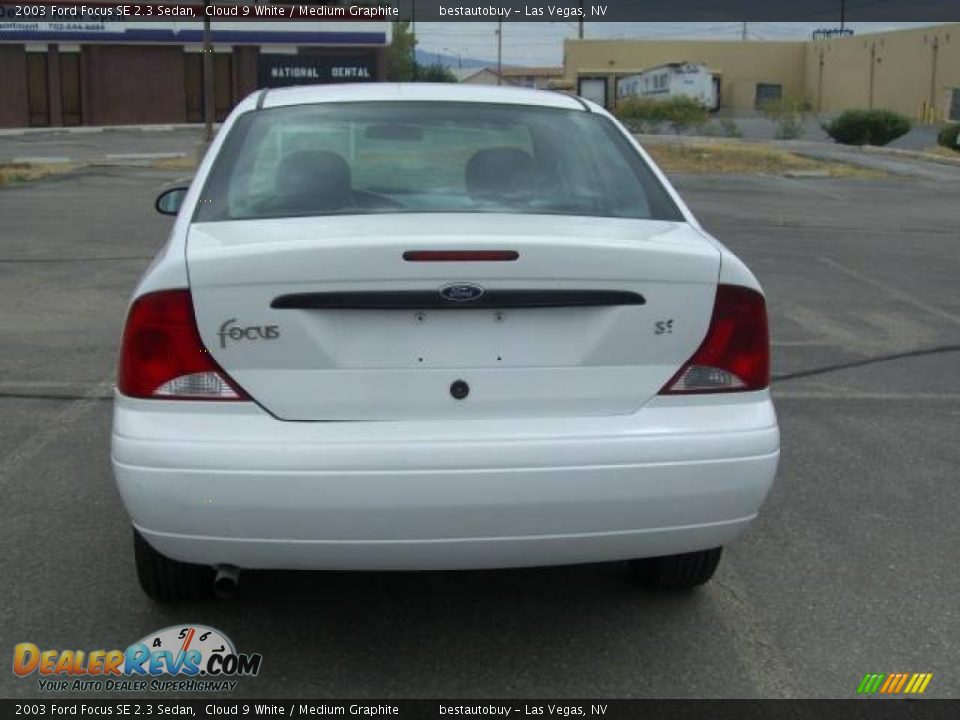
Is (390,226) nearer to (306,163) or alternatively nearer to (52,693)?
(306,163)

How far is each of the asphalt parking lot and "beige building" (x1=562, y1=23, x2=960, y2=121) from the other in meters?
57.9

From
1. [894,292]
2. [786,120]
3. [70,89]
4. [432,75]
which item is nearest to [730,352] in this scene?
[894,292]

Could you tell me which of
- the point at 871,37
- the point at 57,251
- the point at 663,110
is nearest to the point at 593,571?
the point at 57,251

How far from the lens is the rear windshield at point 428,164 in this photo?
3.71 m

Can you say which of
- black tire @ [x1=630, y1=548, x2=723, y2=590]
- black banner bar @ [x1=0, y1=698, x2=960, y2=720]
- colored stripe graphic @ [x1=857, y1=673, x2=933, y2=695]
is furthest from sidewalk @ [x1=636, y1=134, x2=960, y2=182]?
black banner bar @ [x1=0, y1=698, x2=960, y2=720]

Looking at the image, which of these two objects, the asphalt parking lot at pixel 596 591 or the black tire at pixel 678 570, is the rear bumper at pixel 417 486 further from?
the black tire at pixel 678 570

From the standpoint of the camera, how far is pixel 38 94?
47.1 metres

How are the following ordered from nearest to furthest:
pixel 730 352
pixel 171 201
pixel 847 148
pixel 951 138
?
pixel 730 352 < pixel 171 201 < pixel 847 148 < pixel 951 138

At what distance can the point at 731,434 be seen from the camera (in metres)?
3.16

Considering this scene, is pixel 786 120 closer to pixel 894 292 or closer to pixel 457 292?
pixel 894 292

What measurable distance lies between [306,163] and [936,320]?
21.5 feet

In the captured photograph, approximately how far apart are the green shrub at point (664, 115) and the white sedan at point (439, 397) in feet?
144

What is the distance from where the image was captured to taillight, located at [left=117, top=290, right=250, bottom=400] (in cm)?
305

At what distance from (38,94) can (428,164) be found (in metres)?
47.8
